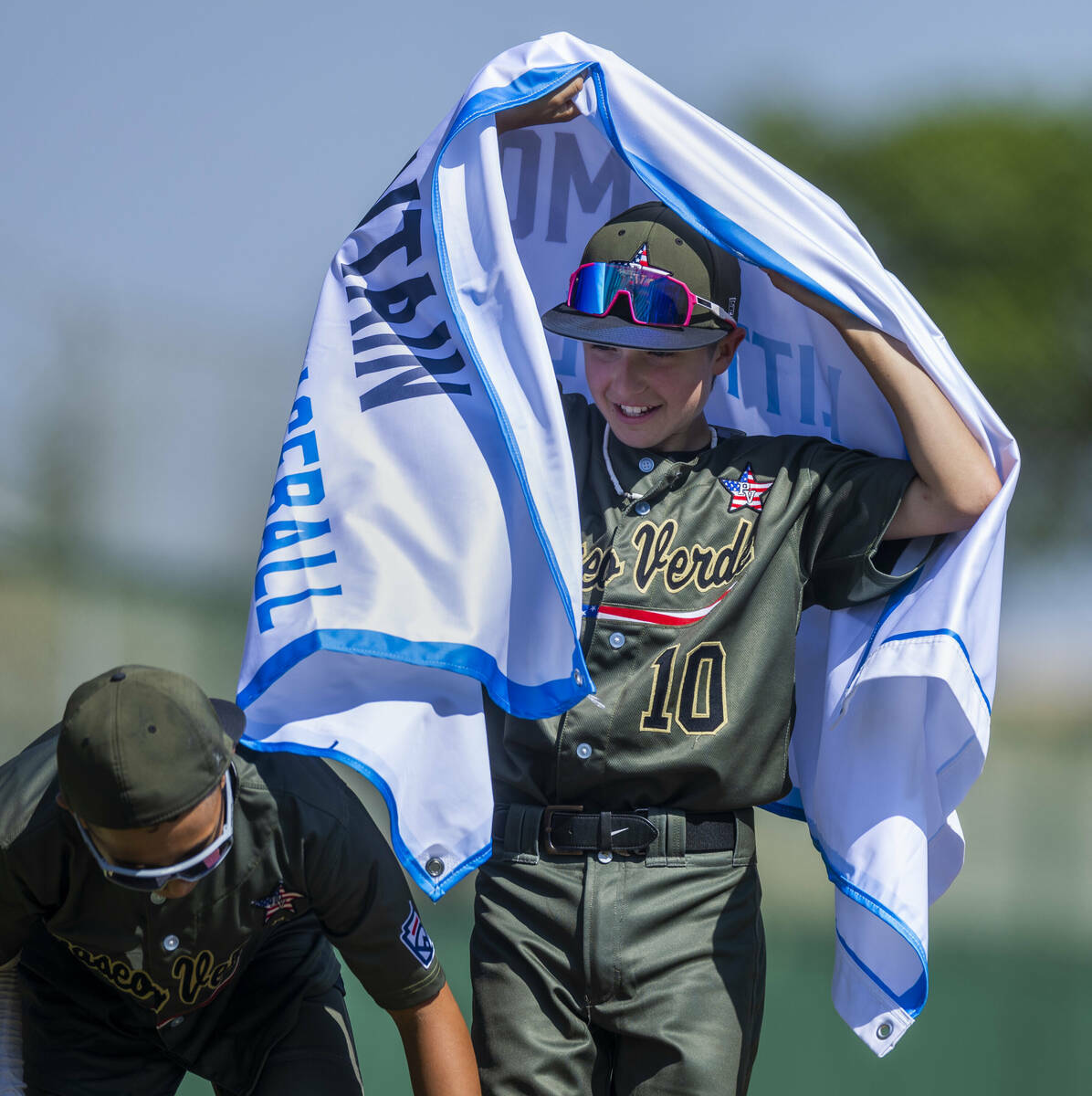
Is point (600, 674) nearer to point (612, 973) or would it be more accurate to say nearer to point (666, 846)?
point (666, 846)

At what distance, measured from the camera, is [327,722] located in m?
2.11

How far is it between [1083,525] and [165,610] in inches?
454

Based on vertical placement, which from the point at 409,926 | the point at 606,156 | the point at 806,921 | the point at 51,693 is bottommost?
the point at 806,921

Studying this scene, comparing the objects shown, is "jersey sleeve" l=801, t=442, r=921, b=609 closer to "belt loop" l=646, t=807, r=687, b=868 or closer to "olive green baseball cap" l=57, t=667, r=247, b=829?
"belt loop" l=646, t=807, r=687, b=868

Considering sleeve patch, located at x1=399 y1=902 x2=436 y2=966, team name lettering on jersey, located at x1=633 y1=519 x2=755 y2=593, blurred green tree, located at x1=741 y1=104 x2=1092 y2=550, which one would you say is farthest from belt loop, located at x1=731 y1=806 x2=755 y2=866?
blurred green tree, located at x1=741 y1=104 x2=1092 y2=550

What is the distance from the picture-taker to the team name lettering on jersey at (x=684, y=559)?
2.24 m

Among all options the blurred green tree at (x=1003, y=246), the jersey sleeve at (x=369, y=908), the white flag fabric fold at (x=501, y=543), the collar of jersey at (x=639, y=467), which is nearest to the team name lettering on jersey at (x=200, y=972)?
the jersey sleeve at (x=369, y=908)

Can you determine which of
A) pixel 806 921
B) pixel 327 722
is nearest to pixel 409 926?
pixel 327 722

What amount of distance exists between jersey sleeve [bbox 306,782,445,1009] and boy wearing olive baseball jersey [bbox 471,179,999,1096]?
17 cm

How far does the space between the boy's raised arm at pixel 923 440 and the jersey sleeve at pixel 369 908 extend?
95cm

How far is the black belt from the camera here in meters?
2.17

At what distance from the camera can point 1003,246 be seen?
47.8 ft

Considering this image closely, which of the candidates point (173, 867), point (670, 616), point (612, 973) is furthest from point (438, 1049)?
point (670, 616)

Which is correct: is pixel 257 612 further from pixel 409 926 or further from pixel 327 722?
pixel 409 926
